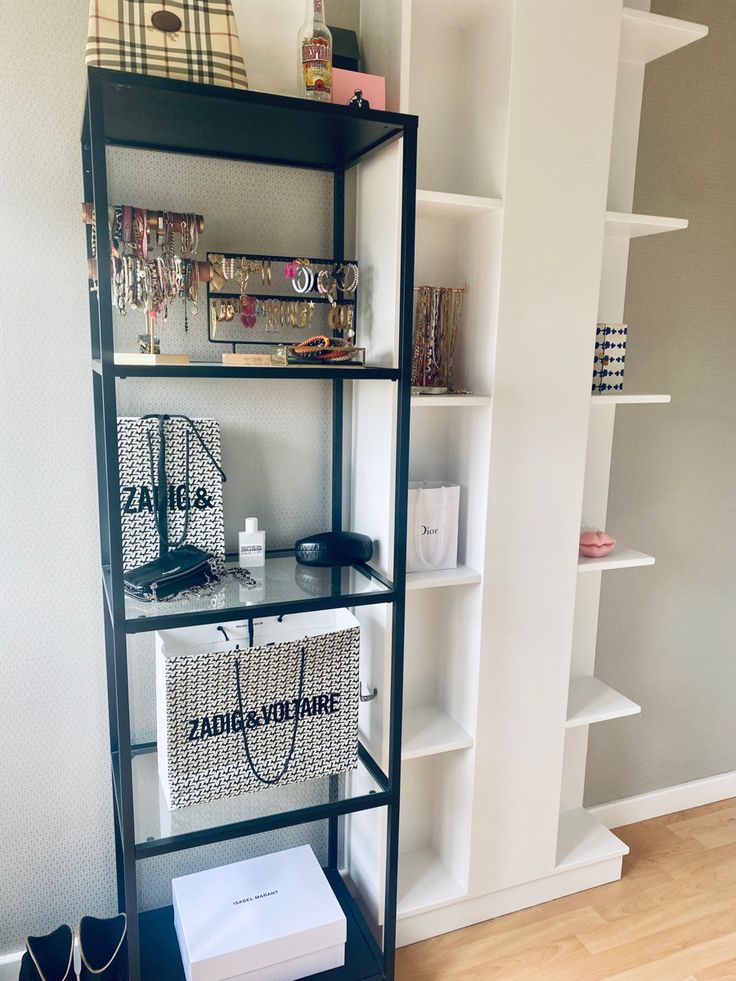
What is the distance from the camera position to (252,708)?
148cm

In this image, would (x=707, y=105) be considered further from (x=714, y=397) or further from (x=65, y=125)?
(x=65, y=125)

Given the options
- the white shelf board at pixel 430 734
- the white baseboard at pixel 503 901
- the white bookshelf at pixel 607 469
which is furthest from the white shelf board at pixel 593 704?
the white baseboard at pixel 503 901

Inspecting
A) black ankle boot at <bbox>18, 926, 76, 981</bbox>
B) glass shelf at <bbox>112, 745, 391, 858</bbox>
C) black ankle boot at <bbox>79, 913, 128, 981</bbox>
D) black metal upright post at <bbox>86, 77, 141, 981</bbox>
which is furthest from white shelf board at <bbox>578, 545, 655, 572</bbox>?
black ankle boot at <bbox>18, 926, 76, 981</bbox>

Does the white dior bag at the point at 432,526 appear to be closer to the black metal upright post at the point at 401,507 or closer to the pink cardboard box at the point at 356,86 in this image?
the black metal upright post at the point at 401,507

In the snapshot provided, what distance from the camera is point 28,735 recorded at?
165 centimetres

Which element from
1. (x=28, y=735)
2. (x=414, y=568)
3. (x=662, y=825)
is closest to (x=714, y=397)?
(x=414, y=568)

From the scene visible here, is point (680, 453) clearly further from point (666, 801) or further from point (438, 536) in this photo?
point (666, 801)

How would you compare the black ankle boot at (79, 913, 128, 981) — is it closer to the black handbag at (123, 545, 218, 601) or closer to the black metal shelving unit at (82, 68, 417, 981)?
the black metal shelving unit at (82, 68, 417, 981)

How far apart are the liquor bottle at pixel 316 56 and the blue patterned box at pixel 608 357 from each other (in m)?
0.85

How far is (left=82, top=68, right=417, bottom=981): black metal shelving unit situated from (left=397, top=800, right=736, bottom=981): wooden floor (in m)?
0.27

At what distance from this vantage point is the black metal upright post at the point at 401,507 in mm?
1402

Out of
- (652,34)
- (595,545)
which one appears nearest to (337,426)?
(595,545)

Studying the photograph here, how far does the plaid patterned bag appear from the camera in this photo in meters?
1.22

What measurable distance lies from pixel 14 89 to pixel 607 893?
2.36 m
